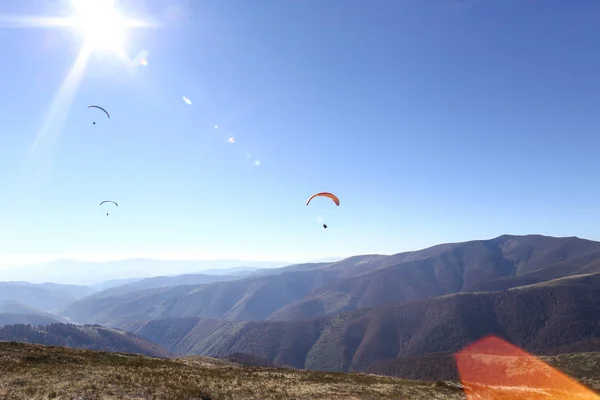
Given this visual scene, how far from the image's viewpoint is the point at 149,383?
28.5 m

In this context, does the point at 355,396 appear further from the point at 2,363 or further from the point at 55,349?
the point at 55,349

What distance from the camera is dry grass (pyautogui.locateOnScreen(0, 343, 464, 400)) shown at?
2478 centimetres

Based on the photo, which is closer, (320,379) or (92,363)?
(92,363)

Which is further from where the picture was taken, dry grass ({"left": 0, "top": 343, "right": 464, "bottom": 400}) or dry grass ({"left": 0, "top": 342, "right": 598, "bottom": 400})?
dry grass ({"left": 0, "top": 342, "right": 598, "bottom": 400})

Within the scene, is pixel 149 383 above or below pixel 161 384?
above

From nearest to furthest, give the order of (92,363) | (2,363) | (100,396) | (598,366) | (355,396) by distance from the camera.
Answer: (100,396) < (2,363) < (355,396) < (92,363) < (598,366)

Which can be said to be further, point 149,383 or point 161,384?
point 161,384

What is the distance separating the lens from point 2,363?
30.3m

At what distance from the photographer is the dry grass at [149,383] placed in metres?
24.8

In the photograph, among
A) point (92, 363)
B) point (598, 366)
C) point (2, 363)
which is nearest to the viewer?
point (2, 363)

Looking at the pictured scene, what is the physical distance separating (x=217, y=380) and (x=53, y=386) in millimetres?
13239

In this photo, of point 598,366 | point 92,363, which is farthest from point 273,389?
point 598,366

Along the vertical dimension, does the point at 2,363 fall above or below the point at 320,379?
above

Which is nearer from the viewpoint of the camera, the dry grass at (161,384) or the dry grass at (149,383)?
the dry grass at (149,383)
